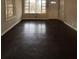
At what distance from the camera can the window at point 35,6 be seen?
16491 mm

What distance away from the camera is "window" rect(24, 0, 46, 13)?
16491 millimetres

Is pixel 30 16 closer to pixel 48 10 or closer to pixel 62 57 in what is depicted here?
pixel 48 10

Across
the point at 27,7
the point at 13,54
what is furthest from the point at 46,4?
the point at 13,54

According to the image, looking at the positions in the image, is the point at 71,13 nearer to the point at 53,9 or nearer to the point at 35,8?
the point at 53,9

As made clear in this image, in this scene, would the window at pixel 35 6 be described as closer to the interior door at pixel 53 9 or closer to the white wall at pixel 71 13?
the interior door at pixel 53 9

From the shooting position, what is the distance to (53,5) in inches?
658

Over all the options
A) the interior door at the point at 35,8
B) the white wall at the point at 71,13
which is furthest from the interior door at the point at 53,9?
the white wall at the point at 71,13

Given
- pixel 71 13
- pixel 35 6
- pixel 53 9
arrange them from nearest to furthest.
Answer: pixel 71 13, pixel 35 6, pixel 53 9

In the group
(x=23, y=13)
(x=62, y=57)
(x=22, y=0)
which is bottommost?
(x=62, y=57)

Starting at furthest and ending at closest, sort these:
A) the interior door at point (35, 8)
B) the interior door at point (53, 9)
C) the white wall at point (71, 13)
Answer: the interior door at point (53, 9)
the interior door at point (35, 8)
the white wall at point (71, 13)

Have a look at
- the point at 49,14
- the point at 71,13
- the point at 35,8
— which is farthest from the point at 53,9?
the point at 71,13

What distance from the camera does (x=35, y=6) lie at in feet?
54.4

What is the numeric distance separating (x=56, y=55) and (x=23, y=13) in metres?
12.4

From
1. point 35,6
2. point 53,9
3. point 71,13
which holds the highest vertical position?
point 35,6
